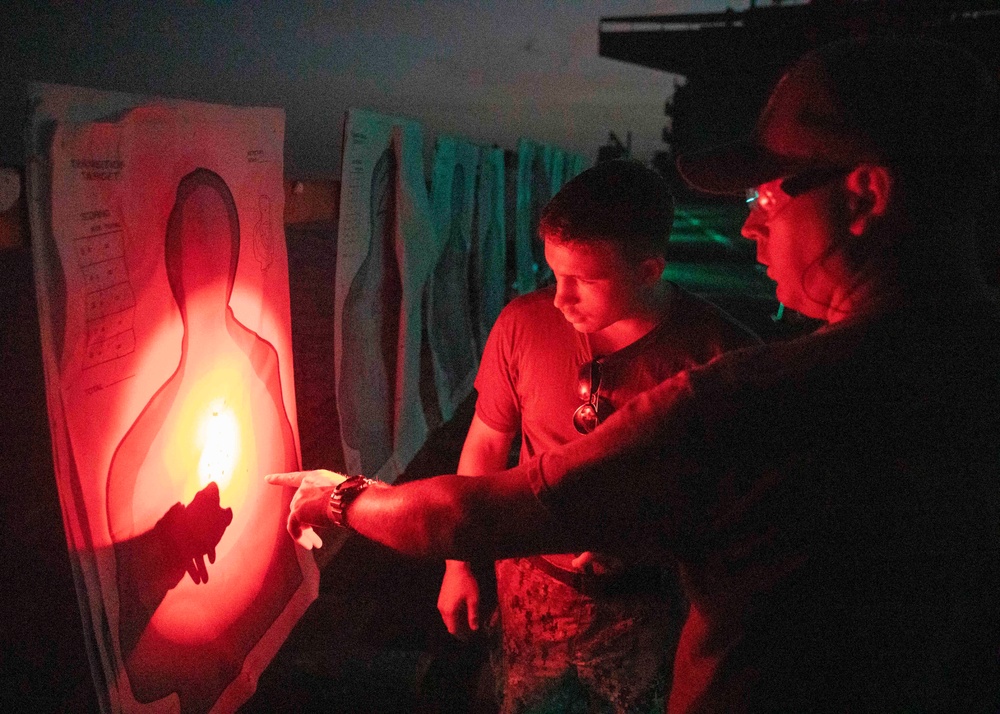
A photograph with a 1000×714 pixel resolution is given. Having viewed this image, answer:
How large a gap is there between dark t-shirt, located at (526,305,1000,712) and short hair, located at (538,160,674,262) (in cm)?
93

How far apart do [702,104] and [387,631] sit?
28022 mm

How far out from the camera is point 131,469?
5.06 ft

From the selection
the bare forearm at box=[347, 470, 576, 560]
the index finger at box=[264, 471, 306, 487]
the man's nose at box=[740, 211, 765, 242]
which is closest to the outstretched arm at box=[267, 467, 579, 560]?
the bare forearm at box=[347, 470, 576, 560]

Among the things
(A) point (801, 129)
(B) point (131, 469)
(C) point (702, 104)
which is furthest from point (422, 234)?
(C) point (702, 104)

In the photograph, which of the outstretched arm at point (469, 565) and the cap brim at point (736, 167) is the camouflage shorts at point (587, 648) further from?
the cap brim at point (736, 167)

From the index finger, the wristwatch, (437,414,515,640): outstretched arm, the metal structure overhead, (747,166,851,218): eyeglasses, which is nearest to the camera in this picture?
(747,166,851,218): eyeglasses

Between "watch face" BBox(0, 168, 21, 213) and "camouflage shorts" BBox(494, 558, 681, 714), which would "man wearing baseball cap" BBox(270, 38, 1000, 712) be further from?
"watch face" BBox(0, 168, 21, 213)

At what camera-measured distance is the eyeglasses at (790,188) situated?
1057 mm

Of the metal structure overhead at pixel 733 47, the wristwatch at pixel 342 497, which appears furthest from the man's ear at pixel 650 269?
the metal structure overhead at pixel 733 47

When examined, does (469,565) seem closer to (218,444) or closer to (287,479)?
(287,479)

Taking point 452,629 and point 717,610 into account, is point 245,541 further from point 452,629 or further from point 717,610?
point 717,610

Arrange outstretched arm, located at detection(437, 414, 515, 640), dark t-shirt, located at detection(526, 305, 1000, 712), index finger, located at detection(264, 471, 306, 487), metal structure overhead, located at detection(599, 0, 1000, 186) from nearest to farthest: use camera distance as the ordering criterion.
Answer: dark t-shirt, located at detection(526, 305, 1000, 712) → index finger, located at detection(264, 471, 306, 487) → outstretched arm, located at detection(437, 414, 515, 640) → metal structure overhead, located at detection(599, 0, 1000, 186)

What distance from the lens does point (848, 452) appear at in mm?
946

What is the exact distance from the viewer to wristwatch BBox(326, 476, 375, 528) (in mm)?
1422
